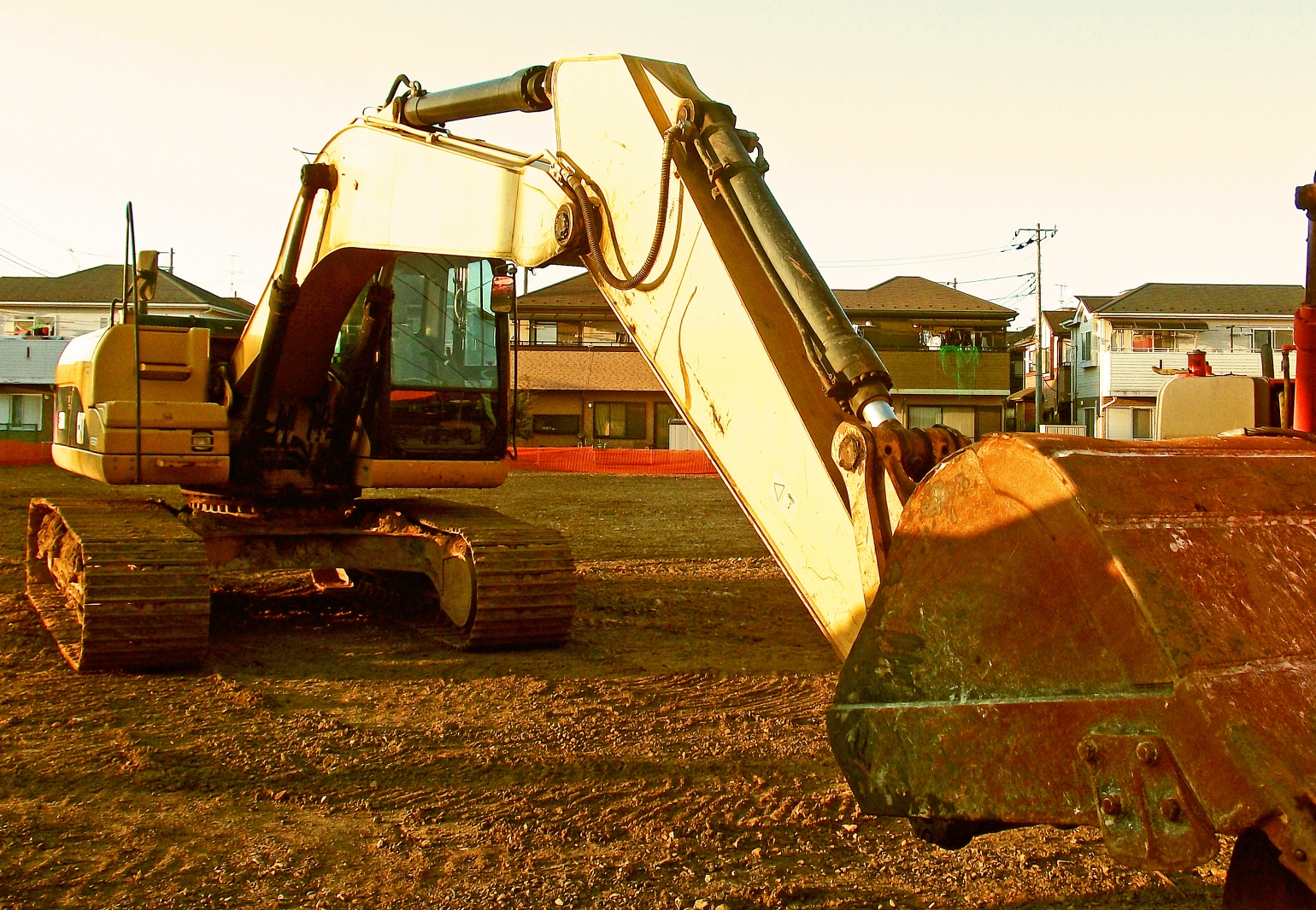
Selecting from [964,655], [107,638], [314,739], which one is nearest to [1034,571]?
[964,655]

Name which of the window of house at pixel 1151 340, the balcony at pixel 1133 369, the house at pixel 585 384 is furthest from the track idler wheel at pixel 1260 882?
the window of house at pixel 1151 340

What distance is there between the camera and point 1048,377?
4703 cm

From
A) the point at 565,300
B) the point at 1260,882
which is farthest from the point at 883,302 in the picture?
the point at 1260,882

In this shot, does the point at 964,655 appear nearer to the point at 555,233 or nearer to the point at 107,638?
the point at 555,233

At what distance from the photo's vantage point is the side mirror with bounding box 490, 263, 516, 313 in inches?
262

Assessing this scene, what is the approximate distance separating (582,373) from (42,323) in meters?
19.8

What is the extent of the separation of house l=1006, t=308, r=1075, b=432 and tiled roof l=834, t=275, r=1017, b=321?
2955 millimetres

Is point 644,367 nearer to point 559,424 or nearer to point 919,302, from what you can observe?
point 559,424

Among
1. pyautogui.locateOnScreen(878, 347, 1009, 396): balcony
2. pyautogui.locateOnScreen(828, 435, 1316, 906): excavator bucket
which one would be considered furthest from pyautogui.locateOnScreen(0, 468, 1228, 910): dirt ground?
pyautogui.locateOnScreen(878, 347, 1009, 396): balcony

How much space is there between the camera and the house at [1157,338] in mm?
39531

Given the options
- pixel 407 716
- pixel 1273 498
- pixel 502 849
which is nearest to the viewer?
pixel 1273 498

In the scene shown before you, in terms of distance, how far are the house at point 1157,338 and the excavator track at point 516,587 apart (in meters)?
34.4

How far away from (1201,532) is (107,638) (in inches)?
227

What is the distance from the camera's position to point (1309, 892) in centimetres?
200
